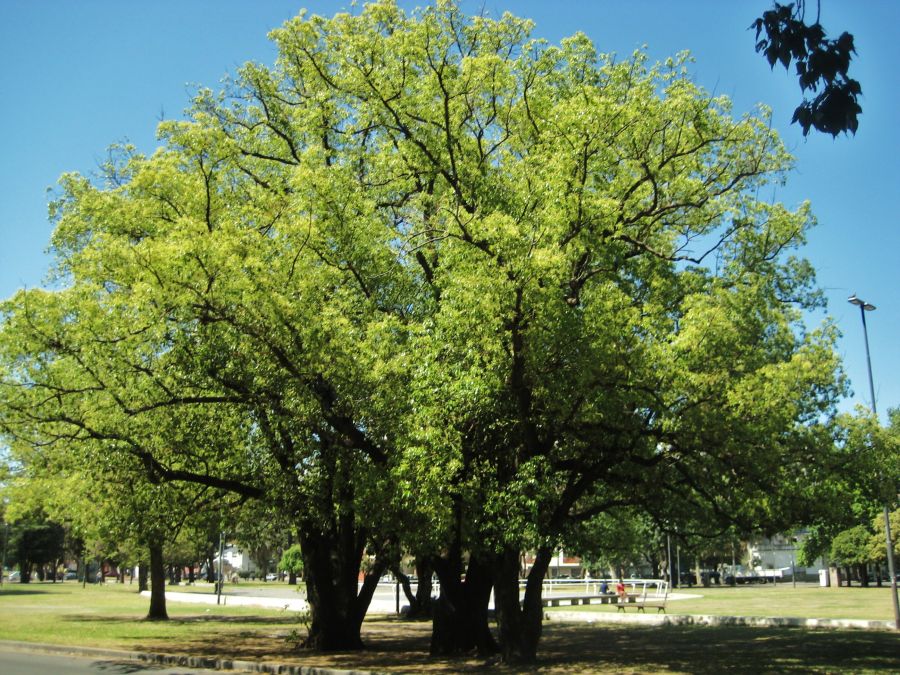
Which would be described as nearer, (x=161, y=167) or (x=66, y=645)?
(x=161, y=167)

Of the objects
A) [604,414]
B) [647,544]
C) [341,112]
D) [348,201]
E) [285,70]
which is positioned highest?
[285,70]

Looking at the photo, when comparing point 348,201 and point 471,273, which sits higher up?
point 348,201

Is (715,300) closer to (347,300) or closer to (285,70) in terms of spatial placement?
(347,300)

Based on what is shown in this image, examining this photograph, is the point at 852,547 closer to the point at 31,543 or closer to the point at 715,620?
the point at 715,620

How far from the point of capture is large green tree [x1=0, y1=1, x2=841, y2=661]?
14117mm

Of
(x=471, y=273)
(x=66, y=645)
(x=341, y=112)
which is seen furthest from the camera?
(x=341, y=112)

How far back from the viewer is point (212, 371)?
15.5 meters

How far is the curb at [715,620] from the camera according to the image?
23820 mm

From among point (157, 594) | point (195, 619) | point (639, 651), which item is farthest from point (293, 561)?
point (639, 651)

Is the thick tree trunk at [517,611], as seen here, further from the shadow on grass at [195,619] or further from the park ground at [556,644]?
the shadow on grass at [195,619]

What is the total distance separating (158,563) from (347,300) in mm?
20168

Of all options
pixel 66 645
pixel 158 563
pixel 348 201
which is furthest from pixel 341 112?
pixel 158 563

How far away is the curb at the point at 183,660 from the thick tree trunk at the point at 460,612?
4.17 meters

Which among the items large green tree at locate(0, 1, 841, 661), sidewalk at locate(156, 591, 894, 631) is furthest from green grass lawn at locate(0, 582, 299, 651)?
sidewalk at locate(156, 591, 894, 631)
